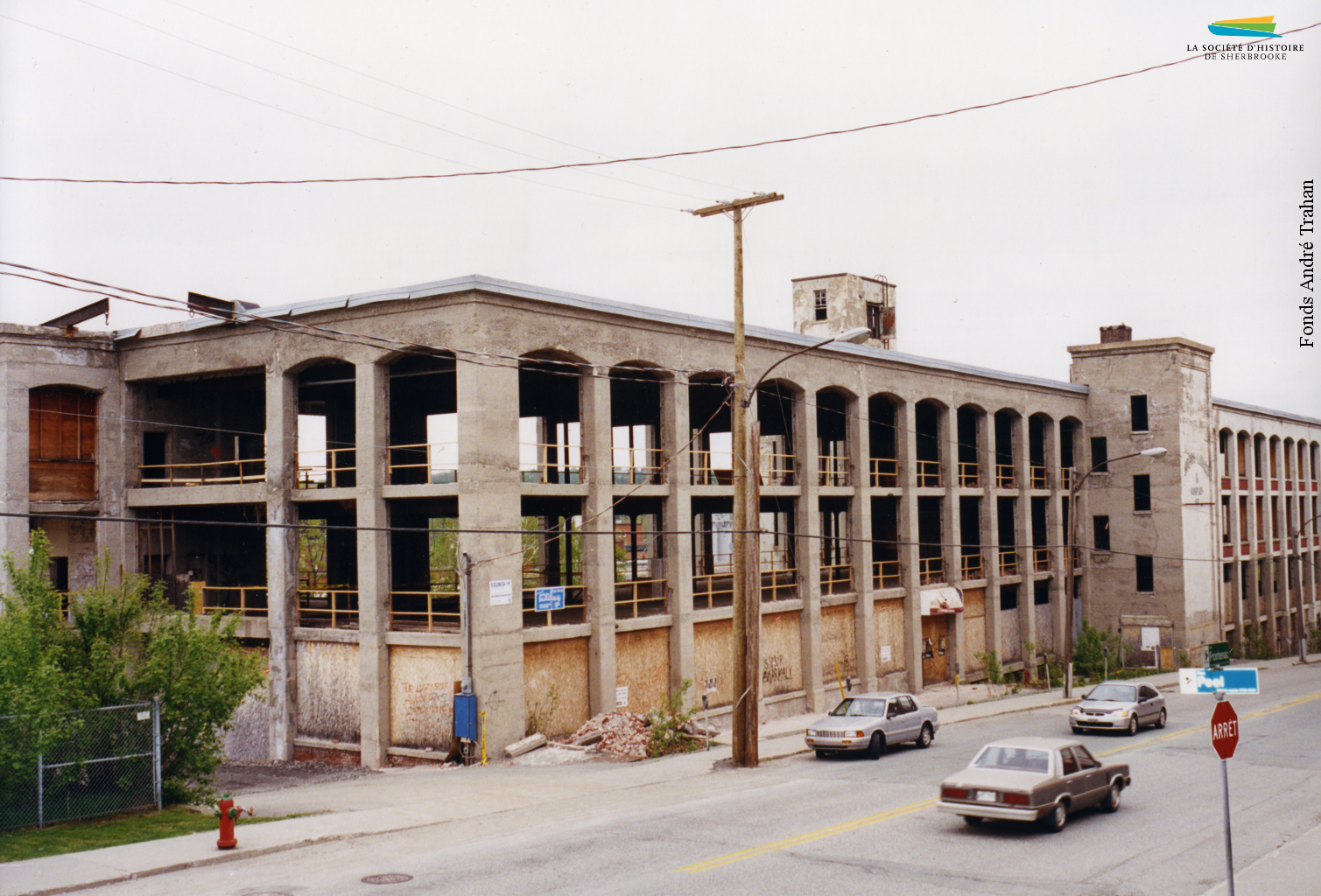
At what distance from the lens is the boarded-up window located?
31609 mm

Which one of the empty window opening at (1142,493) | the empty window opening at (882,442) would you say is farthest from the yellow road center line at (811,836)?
the empty window opening at (1142,493)

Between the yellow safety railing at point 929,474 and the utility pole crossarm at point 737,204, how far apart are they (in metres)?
21.9

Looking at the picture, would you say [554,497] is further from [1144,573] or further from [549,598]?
[1144,573]

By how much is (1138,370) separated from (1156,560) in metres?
9.31

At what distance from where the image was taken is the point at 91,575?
109 ft

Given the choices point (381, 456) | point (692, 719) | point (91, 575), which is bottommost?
point (692, 719)

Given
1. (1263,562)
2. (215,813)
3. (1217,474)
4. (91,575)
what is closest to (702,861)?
(215,813)

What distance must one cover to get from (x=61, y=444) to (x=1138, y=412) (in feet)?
152

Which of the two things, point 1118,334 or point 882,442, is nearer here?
point 882,442

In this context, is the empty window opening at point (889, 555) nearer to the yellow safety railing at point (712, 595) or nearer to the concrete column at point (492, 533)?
the yellow safety railing at point (712, 595)

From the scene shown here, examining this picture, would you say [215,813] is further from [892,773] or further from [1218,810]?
[1218,810]

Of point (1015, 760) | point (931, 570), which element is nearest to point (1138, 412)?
point (931, 570)

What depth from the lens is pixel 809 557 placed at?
120ft

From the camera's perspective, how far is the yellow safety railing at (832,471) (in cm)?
3959
